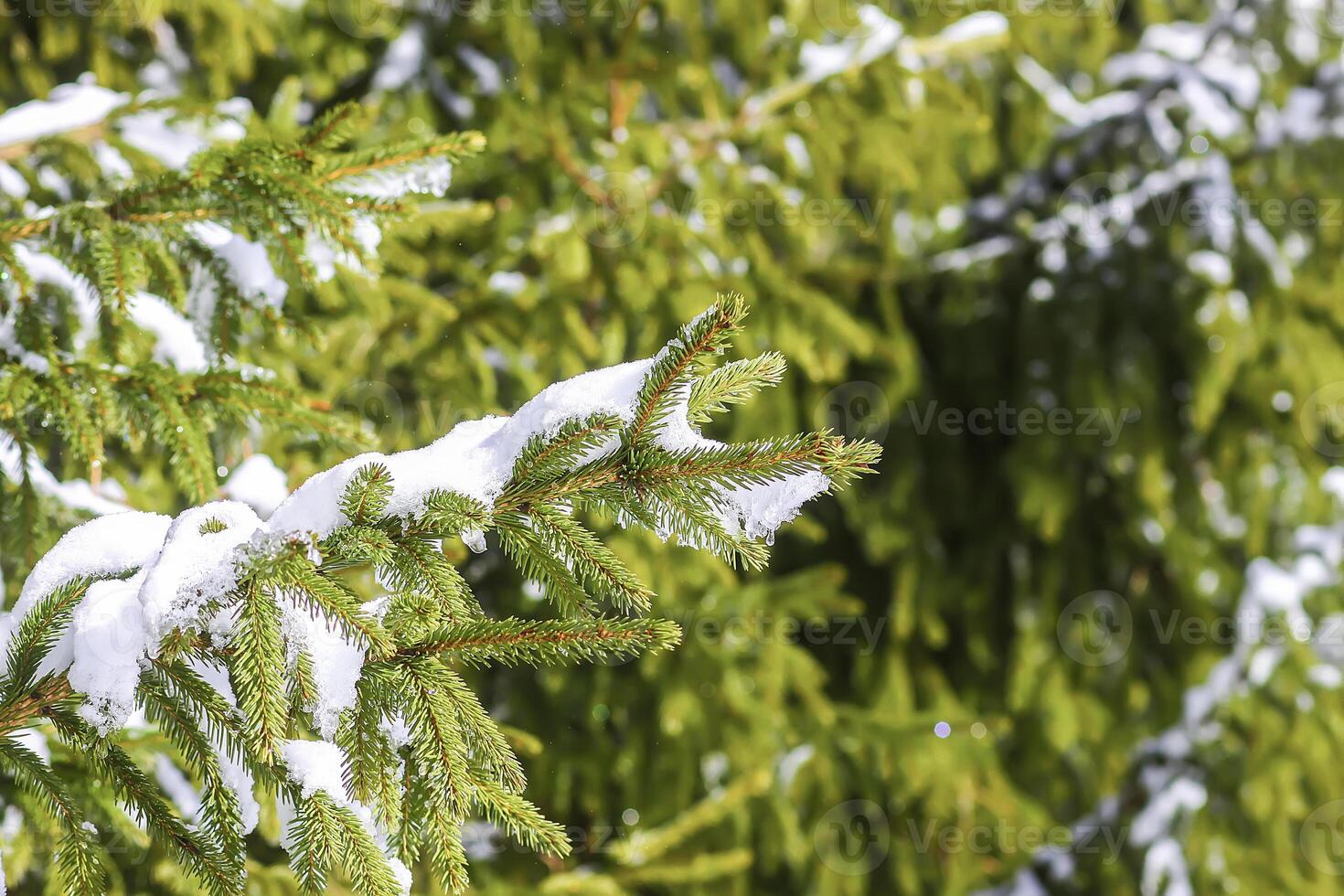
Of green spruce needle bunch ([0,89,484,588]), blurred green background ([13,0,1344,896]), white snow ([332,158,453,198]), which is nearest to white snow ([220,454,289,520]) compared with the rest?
green spruce needle bunch ([0,89,484,588])

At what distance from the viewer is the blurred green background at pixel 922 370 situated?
3533 mm

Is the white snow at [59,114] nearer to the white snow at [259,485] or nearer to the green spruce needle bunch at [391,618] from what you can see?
the white snow at [259,485]

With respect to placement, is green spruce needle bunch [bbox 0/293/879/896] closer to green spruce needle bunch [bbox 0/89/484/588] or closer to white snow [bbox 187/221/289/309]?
green spruce needle bunch [bbox 0/89/484/588]

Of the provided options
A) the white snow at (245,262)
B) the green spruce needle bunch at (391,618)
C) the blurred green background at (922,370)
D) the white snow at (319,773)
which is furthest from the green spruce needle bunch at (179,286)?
the blurred green background at (922,370)

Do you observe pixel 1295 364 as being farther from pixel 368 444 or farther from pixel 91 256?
pixel 91 256

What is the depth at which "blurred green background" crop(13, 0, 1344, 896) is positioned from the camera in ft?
11.6

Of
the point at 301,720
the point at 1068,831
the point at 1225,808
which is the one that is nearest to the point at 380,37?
the point at 301,720

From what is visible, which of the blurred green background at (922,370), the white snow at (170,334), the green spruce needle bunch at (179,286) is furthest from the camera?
the blurred green background at (922,370)

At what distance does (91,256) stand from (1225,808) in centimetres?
414

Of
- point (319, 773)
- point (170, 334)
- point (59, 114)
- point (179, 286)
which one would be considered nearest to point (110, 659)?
point (319, 773)

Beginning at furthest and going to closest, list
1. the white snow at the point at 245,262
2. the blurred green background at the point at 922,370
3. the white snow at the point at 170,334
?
the blurred green background at the point at 922,370
the white snow at the point at 170,334
the white snow at the point at 245,262

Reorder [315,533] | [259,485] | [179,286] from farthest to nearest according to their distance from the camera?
1. [259,485]
2. [179,286]
3. [315,533]

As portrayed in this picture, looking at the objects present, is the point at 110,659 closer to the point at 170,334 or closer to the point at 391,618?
the point at 391,618

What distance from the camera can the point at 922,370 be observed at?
4.43 m
